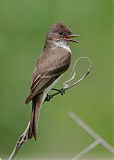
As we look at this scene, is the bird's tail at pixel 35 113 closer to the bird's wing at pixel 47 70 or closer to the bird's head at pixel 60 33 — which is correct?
the bird's wing at pixel 47 70

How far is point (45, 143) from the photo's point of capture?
5.67 m

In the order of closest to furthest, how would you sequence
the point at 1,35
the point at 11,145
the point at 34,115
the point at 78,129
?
the point at 34,115
the point at 11,145
the point at 78,129
the point at 1,35

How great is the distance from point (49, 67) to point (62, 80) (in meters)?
1.45

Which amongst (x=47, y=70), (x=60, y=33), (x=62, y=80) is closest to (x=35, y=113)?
(x=47, y=70)

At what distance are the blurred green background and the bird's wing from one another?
95 centimetres

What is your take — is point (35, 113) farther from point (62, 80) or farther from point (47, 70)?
point (62, 80)

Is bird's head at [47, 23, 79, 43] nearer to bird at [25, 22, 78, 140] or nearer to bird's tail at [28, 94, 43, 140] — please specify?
bird at [25, 22, 78, 140]

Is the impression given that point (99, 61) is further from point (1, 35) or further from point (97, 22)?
point (1, 35)

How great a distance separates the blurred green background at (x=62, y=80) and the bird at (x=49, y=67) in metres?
0.89

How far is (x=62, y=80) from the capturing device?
19.4 feet

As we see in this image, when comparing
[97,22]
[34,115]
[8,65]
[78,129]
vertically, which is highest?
[97,22]

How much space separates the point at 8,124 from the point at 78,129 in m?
0.58

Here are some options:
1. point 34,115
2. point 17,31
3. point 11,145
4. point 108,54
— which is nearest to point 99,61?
point 108,54

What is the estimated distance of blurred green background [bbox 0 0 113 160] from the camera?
5754 mm
